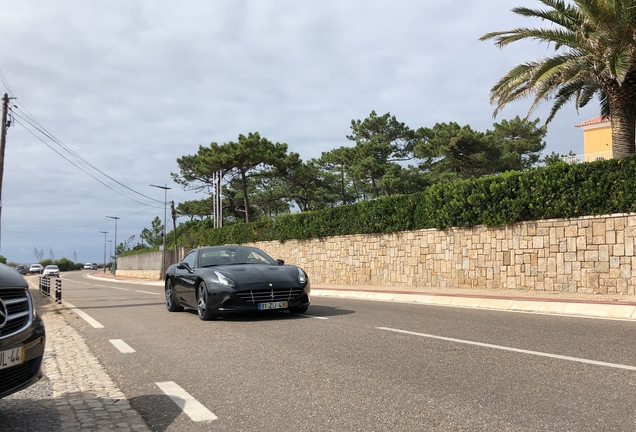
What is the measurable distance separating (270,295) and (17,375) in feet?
19.0

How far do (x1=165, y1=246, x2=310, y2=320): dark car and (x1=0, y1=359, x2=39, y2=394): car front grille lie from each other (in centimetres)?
533

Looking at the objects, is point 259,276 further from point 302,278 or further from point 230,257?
point 230,257

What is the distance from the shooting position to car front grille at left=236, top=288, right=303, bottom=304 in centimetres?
930

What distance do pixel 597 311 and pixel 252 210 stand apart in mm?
49887

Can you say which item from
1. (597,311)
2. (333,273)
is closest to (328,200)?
(333,273)

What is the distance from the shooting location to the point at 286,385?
4.96 meters

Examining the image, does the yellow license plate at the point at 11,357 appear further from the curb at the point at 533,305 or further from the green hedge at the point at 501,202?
the green hedge at the point at 501,202

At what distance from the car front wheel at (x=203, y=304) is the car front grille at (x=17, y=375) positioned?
5591 millimetres

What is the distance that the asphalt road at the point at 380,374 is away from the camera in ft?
12.8

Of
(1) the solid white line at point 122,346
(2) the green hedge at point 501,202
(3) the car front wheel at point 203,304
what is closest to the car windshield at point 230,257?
(3) the car front wheel at point 203,304

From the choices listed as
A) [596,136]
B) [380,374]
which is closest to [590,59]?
[380,374]

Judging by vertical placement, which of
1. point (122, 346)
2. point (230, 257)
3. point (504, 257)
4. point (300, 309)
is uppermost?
point (230, 257)

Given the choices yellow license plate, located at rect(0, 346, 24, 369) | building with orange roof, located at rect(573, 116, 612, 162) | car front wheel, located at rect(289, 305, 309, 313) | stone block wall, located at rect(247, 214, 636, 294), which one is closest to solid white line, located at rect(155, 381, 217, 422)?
yellow license plate, located at rect(0, 346, 24, 369)

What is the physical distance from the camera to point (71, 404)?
15.2 ft
